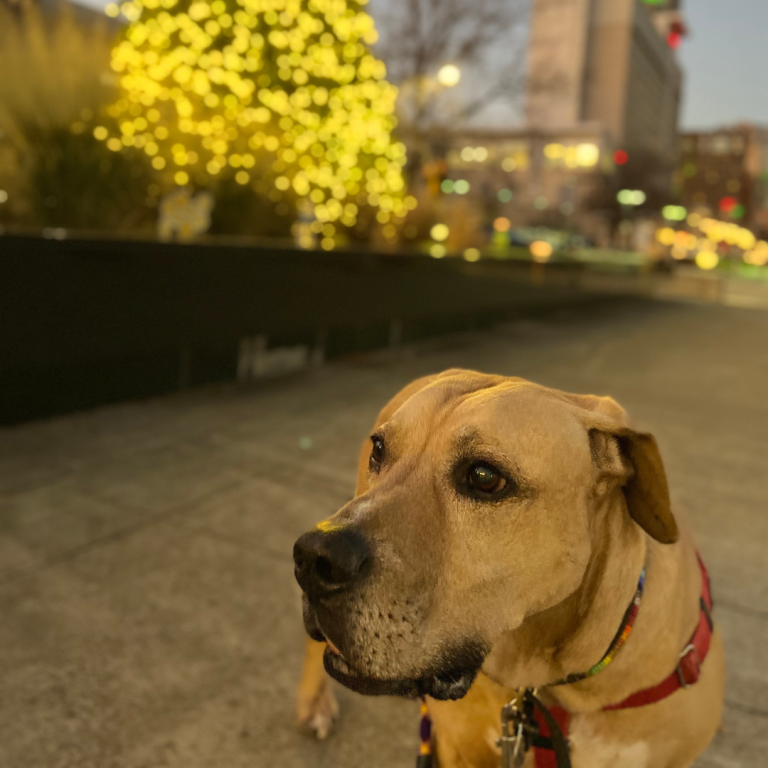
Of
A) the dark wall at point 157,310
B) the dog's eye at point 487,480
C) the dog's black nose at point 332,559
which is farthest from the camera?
the dark wall at point 157,310

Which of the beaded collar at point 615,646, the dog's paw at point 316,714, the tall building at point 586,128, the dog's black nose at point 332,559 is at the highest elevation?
the tall building at point 586,128

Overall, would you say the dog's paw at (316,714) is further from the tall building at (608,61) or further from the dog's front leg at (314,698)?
the tall building at (608,61)

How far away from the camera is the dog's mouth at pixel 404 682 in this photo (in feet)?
4.86

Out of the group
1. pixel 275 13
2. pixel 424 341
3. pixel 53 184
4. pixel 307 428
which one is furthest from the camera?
pixel 275 13

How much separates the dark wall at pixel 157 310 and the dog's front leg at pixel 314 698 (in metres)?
3.52

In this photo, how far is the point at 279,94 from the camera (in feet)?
38.0

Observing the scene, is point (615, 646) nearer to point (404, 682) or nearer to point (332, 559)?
point (404, 682)

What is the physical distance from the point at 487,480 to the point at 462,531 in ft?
0.39

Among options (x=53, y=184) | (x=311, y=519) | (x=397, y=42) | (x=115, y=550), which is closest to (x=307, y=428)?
(x=311, y=519)

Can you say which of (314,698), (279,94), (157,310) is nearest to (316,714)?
(314,698)

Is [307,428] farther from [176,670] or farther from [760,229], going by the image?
[760,229]

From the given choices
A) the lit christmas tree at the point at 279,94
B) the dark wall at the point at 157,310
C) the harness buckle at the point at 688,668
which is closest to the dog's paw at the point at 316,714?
the harness buckle at the point at 688,668

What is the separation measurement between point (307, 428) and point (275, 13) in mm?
8183

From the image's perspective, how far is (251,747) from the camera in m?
2.36
